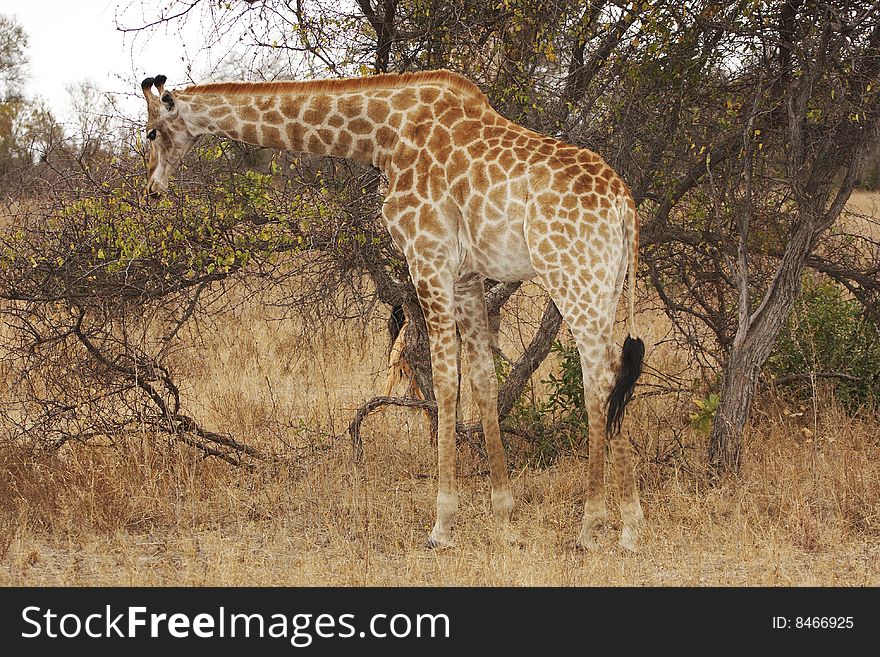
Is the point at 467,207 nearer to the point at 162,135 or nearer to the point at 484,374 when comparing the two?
the point at 484,374

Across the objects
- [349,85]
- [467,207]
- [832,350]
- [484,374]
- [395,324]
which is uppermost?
[349,85]

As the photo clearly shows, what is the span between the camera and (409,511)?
646cm

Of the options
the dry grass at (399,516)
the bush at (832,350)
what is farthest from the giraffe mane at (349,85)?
the bush at (832,350)

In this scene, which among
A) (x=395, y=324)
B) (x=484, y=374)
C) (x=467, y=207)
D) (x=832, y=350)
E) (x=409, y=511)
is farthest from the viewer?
(x=395, y=324)

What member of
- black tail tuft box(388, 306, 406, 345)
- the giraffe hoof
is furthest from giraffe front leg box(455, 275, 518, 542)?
black tail tuft box(388, 306, 406, 345)

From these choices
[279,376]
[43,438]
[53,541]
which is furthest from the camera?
[279,376]

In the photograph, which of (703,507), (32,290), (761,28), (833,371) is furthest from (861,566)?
(32,290)

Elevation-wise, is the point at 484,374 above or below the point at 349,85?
below

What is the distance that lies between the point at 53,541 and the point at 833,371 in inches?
228

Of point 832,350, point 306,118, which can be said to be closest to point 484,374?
point 306,118

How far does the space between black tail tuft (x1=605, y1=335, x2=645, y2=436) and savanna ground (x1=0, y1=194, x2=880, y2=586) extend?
0.80m

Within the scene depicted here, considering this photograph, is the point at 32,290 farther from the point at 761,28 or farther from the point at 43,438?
the point at 761,28

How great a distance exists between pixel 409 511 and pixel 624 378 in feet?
5.91

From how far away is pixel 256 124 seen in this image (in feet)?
19.6
